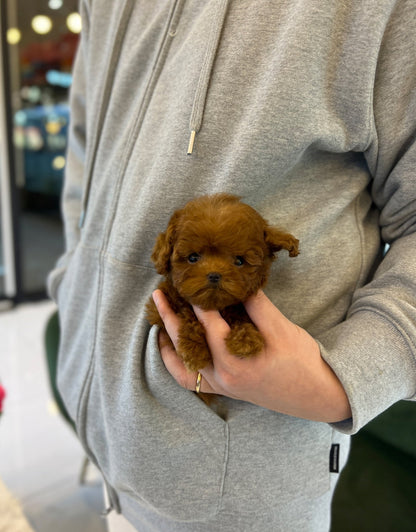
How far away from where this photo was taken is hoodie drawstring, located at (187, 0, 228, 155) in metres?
0.73

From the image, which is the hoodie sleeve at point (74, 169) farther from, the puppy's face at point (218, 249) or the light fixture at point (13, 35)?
the light fixture at point (13, 35)

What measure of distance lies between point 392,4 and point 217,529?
3.08 feet

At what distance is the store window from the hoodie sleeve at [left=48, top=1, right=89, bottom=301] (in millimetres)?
3048

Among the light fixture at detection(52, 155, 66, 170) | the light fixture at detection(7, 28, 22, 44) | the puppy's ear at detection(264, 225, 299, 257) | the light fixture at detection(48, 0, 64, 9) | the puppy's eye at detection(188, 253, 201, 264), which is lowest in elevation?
the light fixture at detection(52, 155, 66, 170)

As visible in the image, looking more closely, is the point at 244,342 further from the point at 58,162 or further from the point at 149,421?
the point at 58,162

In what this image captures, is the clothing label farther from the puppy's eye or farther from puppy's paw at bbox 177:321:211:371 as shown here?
the puppy's eye

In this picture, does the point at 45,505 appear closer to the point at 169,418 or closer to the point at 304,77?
the point at 169,418

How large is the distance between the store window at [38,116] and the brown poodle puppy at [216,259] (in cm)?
371

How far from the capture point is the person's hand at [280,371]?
0.68 m

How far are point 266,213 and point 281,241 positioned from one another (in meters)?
0.12

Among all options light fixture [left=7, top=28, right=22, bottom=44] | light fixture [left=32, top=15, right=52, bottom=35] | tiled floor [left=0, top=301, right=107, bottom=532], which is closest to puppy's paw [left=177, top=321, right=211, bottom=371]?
tiled floor [left=0, top=301, right=107, bottom=532]

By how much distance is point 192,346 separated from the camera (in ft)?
2.28

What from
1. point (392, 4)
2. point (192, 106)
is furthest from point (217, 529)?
point (392, 4)

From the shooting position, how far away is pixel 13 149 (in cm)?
385
